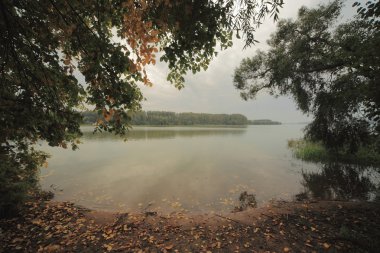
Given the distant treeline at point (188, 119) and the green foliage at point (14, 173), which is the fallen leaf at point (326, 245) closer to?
the green foliage at point (14, 173)

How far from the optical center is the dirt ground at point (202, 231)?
16.9 feet

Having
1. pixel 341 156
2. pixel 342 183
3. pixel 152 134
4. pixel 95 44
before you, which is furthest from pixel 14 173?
pixel 152 134

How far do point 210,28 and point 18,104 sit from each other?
12.2 feet

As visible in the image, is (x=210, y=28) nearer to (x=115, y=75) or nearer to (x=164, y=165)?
(x=115, y=75)

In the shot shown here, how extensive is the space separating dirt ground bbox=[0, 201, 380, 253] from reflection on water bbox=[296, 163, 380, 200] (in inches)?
120

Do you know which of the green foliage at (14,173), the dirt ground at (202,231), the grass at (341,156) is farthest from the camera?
the grass at (341,156)

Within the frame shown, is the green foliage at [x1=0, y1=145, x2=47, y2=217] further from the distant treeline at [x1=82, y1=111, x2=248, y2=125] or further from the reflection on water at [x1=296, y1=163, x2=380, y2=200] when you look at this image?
the distant treeline at [x1=82, y1=111, x2=248, y2=125]

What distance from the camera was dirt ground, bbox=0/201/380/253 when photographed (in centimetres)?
516

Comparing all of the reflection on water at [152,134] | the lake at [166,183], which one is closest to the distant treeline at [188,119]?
the reflection on water at [152,134]

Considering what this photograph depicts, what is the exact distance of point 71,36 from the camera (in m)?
3.45

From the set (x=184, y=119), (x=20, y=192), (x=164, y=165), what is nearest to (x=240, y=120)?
(x=184, y=119)

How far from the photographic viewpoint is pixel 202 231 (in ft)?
20.5

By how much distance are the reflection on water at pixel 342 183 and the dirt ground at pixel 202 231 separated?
9.97ft

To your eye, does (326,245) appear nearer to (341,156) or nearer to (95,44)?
(95,44)
